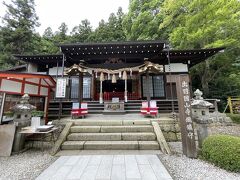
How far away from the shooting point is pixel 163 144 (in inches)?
178

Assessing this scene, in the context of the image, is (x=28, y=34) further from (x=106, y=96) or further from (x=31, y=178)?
(x=31, y=178)

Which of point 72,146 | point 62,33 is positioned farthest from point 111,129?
point 62,33

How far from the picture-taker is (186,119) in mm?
4176

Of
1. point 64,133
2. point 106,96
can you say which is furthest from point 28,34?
point 64,133

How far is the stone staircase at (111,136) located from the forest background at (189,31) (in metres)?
5.21

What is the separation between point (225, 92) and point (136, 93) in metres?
7.19

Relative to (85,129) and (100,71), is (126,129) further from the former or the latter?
(100,71)

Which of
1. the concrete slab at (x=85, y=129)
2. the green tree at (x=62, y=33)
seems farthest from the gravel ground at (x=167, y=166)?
the green tree at (x=62, y=33)

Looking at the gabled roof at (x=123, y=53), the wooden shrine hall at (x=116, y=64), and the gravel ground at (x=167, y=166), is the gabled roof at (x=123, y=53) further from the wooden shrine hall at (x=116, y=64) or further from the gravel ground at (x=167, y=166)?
the gravel ground at (x=167, y=166)

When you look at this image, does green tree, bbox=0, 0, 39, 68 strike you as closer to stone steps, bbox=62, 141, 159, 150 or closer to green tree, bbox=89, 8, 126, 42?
green tree, bbox=89, 8, 126, 42

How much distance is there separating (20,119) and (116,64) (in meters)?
5.96

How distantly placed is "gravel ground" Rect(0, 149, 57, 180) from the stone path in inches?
10.4

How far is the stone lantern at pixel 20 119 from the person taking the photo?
4516 mm

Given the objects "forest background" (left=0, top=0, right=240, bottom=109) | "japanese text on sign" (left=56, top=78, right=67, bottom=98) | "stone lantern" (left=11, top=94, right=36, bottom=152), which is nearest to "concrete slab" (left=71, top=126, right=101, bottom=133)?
"stone lantern" (left=11, top=94, right=36, bottom=152)
